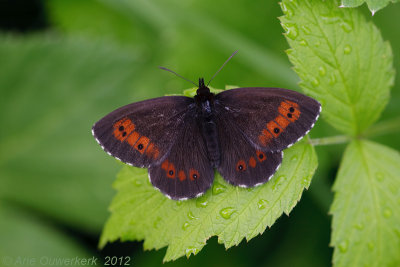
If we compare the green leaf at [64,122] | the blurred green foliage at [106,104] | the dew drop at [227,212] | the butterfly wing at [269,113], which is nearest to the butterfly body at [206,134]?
the butterfly wing at [269,113]

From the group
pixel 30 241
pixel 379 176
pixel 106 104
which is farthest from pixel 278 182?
pixel 30 241

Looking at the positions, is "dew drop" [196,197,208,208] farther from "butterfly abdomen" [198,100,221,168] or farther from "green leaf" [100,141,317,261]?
"butterfly abdomen" [198,100,221,168]

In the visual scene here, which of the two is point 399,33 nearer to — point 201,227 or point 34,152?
point 201,227

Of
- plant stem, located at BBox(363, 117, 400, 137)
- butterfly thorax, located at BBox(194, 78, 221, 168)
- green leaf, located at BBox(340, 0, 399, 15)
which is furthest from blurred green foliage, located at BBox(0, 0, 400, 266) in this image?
green leaf, located at BBox(340, 0, 399, 15)

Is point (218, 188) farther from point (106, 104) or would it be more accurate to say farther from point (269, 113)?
point (106, 104)

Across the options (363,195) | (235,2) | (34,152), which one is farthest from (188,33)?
(363,195)

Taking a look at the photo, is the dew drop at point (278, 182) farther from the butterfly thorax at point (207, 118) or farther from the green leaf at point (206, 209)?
the butterfly thorax at point (207, 118)
